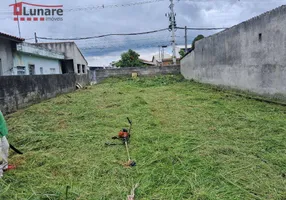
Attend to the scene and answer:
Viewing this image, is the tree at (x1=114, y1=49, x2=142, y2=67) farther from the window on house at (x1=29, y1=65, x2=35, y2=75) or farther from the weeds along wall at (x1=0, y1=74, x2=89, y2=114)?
the weeds along wall at (x1=0, y1=74, x2=89, y2=114)

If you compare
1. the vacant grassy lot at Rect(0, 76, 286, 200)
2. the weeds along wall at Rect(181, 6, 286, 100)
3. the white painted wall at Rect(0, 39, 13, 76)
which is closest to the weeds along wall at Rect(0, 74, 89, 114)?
the vacant grassy lot at Rect(0, 76, 286, 200)

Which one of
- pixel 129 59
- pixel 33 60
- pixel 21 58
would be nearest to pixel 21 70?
pixel 21 58

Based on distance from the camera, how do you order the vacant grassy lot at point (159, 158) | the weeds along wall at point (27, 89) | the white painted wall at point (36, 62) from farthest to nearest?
the white painted wall at point (36, 62), the weeds along wall at point (27, 89), the vacant grassy lot at point (159, 158)

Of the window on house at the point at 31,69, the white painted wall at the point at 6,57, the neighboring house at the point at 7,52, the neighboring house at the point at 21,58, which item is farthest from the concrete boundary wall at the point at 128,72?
the white painted wall at the point at 6,57

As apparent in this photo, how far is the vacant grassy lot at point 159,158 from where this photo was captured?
2092 millimetres

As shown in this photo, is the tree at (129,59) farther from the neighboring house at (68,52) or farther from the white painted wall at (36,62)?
the white painted wall at (36,62)

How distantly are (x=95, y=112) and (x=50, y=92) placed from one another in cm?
432

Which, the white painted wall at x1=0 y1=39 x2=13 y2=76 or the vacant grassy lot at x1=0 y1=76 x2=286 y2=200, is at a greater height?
the white painted wall at x1=0 y1=39 x2=13 y2=76

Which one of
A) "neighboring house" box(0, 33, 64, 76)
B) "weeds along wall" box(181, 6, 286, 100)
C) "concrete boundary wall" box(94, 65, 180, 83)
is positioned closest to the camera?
"weeds along wall" box(181, 6, 286, 100)

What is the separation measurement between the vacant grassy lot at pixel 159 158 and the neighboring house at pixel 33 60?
5881 millimetres

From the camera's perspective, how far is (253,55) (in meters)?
6.52

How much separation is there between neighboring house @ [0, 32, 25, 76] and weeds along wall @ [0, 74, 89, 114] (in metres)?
1.68

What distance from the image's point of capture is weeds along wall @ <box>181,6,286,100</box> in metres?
5.38

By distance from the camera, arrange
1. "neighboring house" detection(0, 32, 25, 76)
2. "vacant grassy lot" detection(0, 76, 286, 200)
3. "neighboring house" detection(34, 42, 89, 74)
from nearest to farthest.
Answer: "vacant grassy lot" detection(0, 76, 286, 200) → "neighboring house" detection(0, 32, 25, 76) → "neighboring house" detection(34, 42, 89, 74)
